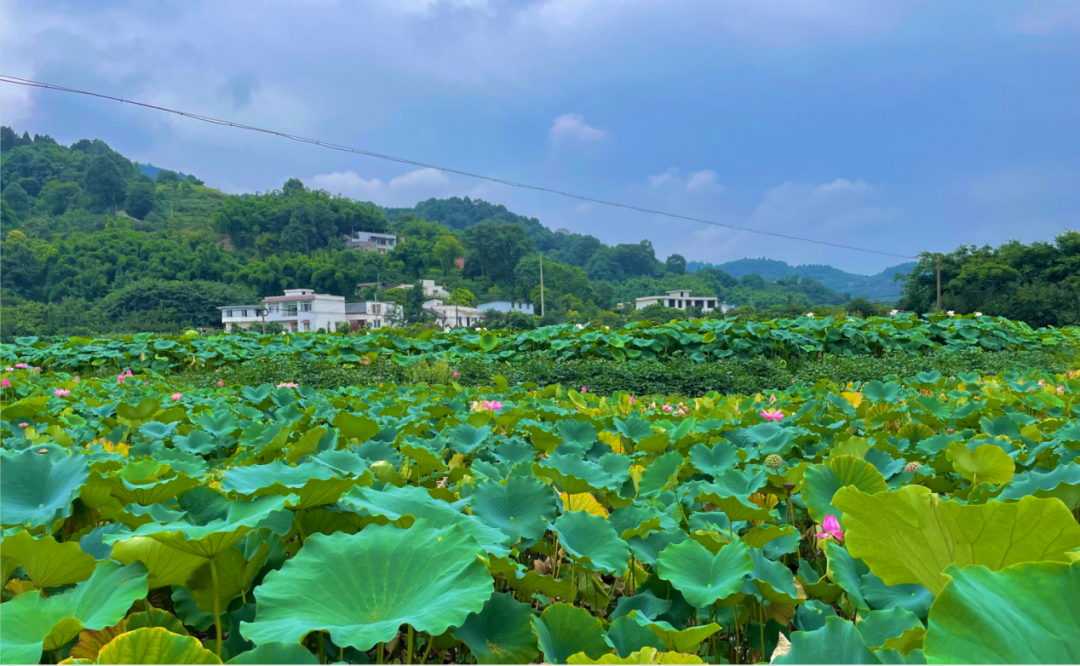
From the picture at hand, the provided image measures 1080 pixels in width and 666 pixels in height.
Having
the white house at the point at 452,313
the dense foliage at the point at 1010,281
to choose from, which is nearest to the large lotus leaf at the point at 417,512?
the dense foliage at the point at 1010,281

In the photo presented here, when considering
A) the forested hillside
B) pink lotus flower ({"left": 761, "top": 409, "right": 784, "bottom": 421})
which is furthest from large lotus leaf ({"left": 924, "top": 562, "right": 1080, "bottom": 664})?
the forested hillside

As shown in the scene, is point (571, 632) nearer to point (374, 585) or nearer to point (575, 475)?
point (374, 585)

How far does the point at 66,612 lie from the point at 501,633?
0.43 metres

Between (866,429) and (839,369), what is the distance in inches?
236

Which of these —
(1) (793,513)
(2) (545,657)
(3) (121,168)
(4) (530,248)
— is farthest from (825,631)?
(3) (121,168)

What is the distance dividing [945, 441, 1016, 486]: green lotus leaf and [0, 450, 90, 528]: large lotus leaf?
1473mm

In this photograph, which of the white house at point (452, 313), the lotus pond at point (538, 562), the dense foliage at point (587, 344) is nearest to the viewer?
the lotus pond at point (538, 562)

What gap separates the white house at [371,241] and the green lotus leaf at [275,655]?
2033 inches

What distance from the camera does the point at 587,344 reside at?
8.02m

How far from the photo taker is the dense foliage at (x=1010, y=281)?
25484 mm

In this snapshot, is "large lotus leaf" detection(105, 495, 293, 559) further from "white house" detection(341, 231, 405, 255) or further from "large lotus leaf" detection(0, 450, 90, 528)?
"white house" detection(341, 231, 405, 255)

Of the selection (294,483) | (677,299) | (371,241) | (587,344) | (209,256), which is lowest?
(587,344)

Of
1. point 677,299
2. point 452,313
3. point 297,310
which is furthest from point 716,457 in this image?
point 677,299

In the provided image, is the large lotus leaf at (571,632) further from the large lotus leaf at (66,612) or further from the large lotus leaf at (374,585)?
the large lotus leaf at (66,612)
